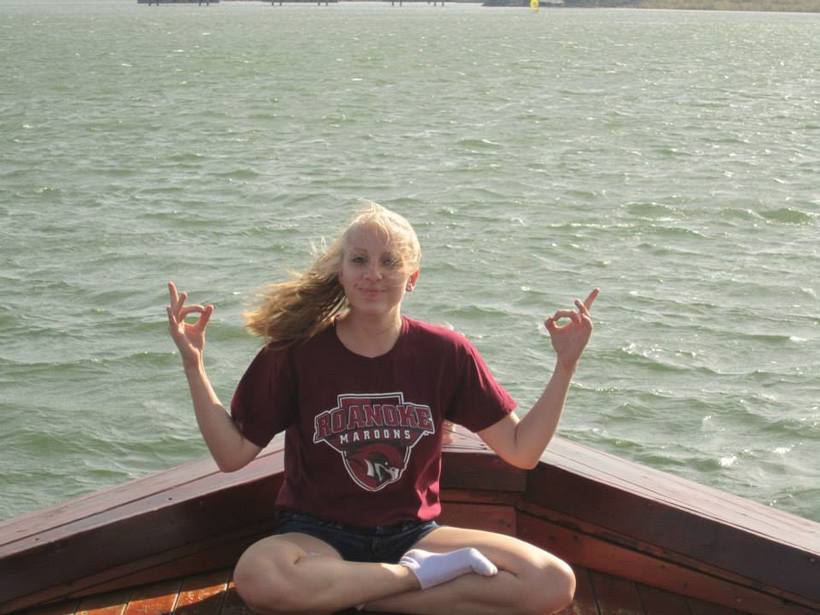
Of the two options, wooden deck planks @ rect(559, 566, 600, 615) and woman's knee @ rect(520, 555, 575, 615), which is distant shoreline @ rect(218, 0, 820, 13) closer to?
wooden deck planks @ rect(559, 566, 600, 615)

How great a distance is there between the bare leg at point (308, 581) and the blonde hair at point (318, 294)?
1.91 ft

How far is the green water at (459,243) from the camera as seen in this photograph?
8.97 meters

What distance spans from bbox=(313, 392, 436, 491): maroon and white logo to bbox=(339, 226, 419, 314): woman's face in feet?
0.84

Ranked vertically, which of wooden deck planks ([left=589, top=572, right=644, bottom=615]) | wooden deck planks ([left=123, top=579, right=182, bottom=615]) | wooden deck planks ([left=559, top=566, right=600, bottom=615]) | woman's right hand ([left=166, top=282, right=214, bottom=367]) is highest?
woman's right hand ([left=166, top=282, right=214, bottom=367])

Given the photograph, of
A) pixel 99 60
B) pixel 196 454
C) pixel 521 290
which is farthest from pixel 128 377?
pixel 99 60

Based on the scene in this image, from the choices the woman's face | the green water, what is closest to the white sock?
the woman's face

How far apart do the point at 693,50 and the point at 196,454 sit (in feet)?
153

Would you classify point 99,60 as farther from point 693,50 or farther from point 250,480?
point 250,480

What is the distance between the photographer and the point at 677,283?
1232cm

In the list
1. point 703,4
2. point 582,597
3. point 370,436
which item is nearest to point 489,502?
point 582,597

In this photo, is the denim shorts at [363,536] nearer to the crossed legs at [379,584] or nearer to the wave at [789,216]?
the crossed legs at [379,584]

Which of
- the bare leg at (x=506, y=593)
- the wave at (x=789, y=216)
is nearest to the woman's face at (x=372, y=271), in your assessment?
the bare leg at (x=506, y=593)

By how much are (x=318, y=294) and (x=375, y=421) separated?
1.25 feet

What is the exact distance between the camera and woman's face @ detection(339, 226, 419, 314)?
363cm
